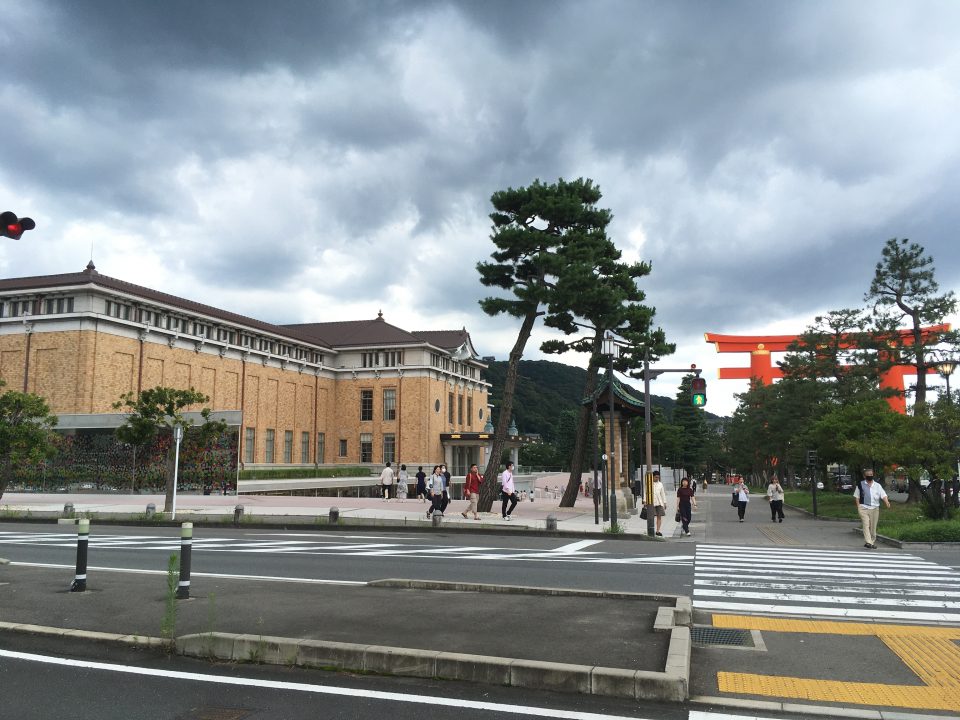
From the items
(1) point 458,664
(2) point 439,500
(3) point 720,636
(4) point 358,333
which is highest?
(4) point 358,333

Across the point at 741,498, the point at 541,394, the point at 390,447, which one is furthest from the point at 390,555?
the point at 541,394

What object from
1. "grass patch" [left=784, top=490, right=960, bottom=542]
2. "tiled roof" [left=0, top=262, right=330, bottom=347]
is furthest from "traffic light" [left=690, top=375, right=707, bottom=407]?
"tiled roof" [left=0, top=262, right=330, bottom=347]

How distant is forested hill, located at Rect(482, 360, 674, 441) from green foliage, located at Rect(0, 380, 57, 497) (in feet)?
260

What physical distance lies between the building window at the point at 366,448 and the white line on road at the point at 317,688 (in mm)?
61230

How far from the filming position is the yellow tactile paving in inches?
210

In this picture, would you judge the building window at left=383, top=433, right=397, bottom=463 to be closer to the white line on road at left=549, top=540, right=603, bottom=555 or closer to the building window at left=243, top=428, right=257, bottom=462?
the building window at left=243, top=428, right=257, bottom=462

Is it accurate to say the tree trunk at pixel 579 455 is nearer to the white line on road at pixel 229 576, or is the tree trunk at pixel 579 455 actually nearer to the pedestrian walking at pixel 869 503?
the pedestrian walking at pixel 869 503

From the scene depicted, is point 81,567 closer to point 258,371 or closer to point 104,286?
point 104,286

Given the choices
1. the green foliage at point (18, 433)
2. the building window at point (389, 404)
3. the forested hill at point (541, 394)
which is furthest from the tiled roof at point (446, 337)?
the green foliage at point (18, 433)

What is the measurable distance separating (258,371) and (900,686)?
184ft

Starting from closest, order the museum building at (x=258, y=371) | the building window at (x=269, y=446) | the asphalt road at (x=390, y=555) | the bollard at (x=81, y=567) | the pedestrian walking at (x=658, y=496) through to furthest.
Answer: the bollard at (x=81, y=567), the asphalt road at (x=390, y=555), the pedestrian walking at (x=658, y=496), the museum building at (x=258, y=371), the building window at (x=269, y=446)

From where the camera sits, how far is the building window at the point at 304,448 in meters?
64.1

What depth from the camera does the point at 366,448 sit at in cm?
6769

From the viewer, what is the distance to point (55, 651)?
6844 mm
